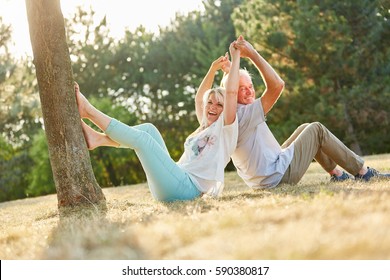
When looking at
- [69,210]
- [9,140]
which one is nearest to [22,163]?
[9,140]

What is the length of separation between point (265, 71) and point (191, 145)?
88cm

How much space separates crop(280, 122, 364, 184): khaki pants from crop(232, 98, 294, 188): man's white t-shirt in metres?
0.07

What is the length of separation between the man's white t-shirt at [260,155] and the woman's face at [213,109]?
0.22m

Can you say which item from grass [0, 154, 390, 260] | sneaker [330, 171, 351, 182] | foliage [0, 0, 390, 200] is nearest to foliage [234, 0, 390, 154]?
foliage [0, 0, 390, 200]

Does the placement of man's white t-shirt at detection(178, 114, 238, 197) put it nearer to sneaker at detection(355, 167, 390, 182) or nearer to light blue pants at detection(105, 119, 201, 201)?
light blue pants at detection(105, 119, 201, 201)

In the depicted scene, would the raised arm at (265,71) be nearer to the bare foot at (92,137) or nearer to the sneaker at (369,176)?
the sneaker at (369,176)

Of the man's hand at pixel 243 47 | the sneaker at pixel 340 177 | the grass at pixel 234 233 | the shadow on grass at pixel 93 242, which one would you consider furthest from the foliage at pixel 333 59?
the shadow on grass at pixel 93 242

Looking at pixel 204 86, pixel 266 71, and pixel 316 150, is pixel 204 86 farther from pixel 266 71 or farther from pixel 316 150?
pixel 316 150

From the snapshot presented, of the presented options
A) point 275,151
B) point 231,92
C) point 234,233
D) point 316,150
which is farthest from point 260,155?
point 234,233

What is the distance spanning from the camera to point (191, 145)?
4887 mm

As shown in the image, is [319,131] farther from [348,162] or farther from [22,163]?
[22,163]

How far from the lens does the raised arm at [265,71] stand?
188 inches

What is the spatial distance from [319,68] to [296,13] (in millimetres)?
1988

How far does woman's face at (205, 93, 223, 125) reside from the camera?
16.0 feet
